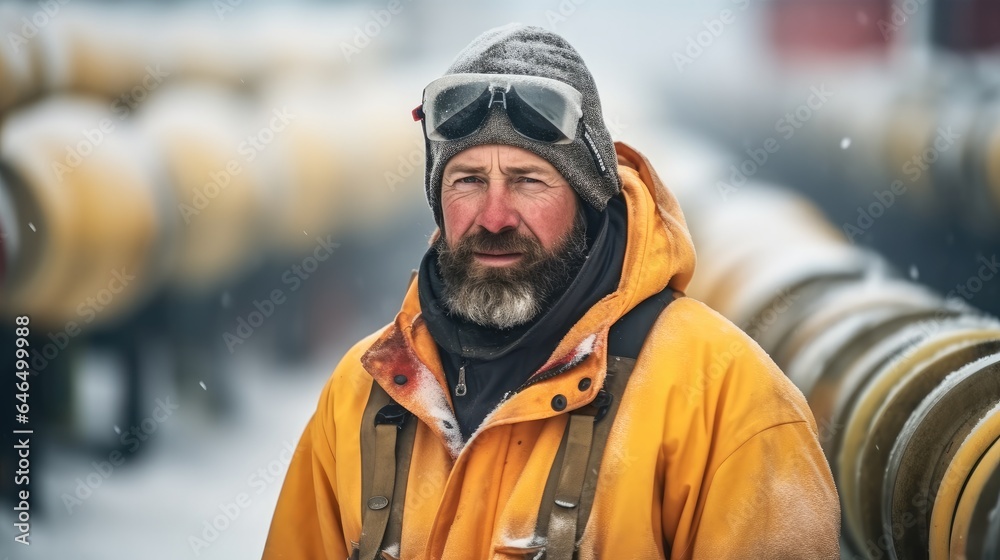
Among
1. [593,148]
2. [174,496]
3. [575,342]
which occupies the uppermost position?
[593,148]

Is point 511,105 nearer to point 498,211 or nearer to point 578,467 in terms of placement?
point 498,211

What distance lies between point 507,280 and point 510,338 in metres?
0.13

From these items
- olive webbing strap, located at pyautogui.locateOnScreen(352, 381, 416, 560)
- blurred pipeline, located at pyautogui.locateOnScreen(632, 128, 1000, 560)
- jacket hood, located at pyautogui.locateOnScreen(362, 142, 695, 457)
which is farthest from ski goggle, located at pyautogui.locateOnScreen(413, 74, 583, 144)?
blurred pipeline, located at pyautogui.locateOnScreen(632, 128, 1000, 560)

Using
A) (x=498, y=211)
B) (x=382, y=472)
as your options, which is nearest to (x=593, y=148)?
(x=498, y=211)

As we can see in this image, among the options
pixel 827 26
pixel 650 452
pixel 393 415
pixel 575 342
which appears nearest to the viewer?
pixel 650 452

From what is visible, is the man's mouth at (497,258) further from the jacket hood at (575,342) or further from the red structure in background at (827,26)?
the red structure in background at (827,26)

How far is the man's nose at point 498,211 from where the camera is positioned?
244cm

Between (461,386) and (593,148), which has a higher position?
(593,148)

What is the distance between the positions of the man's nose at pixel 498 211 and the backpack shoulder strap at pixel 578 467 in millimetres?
391

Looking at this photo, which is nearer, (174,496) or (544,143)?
(544,143)

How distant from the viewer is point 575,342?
232 cm

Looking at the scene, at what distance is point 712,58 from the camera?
3715 millimetres

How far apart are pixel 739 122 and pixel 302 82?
5.25 feet

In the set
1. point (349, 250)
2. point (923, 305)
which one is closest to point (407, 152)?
point (349, 250)
